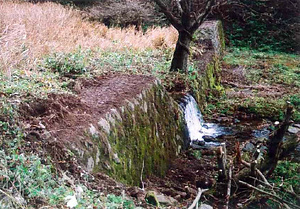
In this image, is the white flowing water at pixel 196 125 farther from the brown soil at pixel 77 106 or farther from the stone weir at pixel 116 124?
the brown soil at pixel 77 106

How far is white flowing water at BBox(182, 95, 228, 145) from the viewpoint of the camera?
5943mm

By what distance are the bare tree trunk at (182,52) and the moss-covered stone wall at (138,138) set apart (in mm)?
1229

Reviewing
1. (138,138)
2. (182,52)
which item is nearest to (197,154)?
(138,138)

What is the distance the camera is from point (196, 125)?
20.7 feet

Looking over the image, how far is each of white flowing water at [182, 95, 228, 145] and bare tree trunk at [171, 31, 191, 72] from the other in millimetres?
589

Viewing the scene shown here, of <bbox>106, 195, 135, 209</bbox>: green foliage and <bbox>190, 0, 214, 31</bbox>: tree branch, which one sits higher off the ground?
<bbox>190, 0, 214, 31</bbox>: tree branch

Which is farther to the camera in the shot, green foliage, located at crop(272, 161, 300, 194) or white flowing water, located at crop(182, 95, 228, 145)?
white flowing water, located at crop(182, 95, 228, 145)

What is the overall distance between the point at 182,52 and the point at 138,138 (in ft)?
Answer: 9.42

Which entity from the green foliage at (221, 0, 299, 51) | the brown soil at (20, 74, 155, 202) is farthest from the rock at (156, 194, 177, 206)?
the green foliage at (221, 0, 299, 51)

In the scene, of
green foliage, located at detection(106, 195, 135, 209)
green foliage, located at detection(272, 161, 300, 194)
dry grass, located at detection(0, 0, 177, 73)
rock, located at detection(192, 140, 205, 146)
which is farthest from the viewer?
rock, located at detection(192, 140, 205, 146)

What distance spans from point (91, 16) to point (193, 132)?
271 inches

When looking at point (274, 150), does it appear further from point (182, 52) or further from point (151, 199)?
point (182, 52)

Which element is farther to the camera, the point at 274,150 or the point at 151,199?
the point at 274,150

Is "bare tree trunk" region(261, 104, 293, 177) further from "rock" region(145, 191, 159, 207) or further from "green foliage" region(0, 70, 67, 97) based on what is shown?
"green foliage" region(0, 70, 67, 97)
